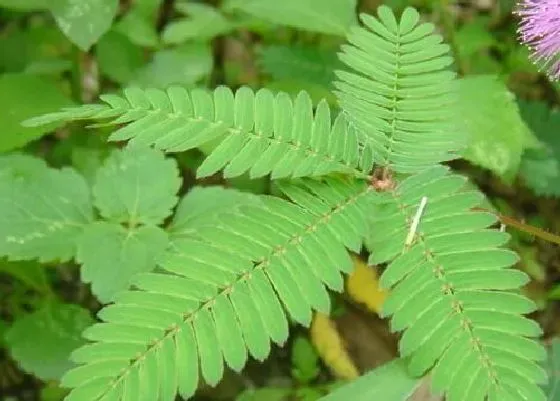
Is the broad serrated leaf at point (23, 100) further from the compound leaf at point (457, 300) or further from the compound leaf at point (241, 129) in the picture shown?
the compound leaf at point (457, 300)

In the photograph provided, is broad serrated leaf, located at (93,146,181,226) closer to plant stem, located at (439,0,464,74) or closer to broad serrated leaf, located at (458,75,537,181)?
broad serrated leaf, located at (458,75,537,181)

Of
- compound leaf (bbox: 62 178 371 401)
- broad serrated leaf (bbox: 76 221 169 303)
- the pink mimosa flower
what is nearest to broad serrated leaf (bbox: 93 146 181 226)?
broad serrated leaf (bbox: 76 221 169 303)

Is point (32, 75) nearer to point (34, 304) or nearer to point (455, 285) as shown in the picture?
point (34, 304)

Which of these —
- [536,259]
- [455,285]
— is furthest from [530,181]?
[455,285]

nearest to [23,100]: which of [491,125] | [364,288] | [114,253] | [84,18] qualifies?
[84,18]

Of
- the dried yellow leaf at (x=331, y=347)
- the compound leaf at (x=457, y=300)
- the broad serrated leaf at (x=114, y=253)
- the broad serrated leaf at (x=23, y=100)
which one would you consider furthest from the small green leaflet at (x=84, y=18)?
the compound leaf at (x=457, y=300)

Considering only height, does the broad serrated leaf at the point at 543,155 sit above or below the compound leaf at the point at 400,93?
below

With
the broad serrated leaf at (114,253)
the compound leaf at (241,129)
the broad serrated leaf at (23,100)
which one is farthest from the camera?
the broad serrated leaf at (23,100)
